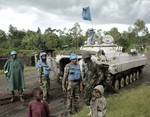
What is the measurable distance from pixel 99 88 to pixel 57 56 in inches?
323

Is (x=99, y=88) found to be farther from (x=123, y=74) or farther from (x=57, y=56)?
(x=123, y=74)

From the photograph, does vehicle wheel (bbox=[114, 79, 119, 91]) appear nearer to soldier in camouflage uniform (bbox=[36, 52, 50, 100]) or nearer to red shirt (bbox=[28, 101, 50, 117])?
soldier in camouflage uniform (bbox=[36, 52, 50, 100])

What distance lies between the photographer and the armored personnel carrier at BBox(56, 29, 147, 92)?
42.4 feet

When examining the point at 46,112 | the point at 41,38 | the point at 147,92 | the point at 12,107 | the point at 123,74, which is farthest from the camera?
the point at 41,38

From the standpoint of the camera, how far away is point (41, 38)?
48969mm

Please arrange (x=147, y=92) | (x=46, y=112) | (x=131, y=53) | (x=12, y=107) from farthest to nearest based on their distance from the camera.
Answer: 1. (x=131, y=53)
2. (x=147, y=92)
3. (x=12, y=107)
4. (x=46, y=112)

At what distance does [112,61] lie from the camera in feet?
44.0

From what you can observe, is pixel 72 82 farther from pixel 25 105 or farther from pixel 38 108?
pixel 38 108

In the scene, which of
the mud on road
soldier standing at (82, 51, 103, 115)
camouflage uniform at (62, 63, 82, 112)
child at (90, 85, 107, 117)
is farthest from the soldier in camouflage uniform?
child at (90, 85, 107, 117)

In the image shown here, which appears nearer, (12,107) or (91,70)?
(91,70)

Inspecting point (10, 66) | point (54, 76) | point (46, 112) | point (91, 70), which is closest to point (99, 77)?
point (91, 70)

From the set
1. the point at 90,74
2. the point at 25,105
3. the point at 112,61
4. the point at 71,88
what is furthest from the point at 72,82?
the point at 112,61

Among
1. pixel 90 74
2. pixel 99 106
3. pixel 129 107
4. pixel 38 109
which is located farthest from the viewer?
pixel 129 107

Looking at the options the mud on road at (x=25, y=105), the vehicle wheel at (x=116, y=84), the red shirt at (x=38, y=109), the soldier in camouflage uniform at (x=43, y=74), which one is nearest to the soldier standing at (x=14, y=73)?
the mud on road at (x=25, y=105)
